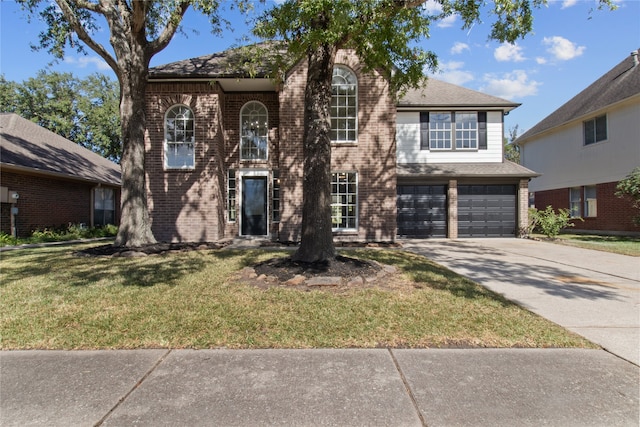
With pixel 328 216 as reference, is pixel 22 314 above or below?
below

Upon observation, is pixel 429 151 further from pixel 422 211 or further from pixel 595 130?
pixel 595 130

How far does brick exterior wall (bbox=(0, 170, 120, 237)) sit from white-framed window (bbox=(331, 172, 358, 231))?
1271cm

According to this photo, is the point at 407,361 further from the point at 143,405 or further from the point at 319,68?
the point at 319,68

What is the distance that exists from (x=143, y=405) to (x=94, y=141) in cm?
3607

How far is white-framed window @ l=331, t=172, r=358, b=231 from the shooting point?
41.1ft

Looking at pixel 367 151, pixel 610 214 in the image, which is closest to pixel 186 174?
pixel 367 151

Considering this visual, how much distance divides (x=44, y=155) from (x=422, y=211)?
17.4 m

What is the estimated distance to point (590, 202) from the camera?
17547 mm

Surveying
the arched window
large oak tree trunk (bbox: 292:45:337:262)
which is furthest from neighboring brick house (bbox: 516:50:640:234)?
the arched window

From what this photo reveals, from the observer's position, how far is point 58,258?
888cm

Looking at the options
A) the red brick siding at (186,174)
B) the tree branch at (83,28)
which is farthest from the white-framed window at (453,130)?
the tree branch at (83,28)

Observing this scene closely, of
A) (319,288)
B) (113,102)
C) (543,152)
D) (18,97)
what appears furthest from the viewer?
(113,102)

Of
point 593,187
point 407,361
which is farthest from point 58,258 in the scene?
point 593,187

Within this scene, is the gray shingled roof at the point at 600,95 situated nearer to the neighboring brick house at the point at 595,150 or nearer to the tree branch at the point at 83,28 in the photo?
the neighboring brick house at the point at 595,150
